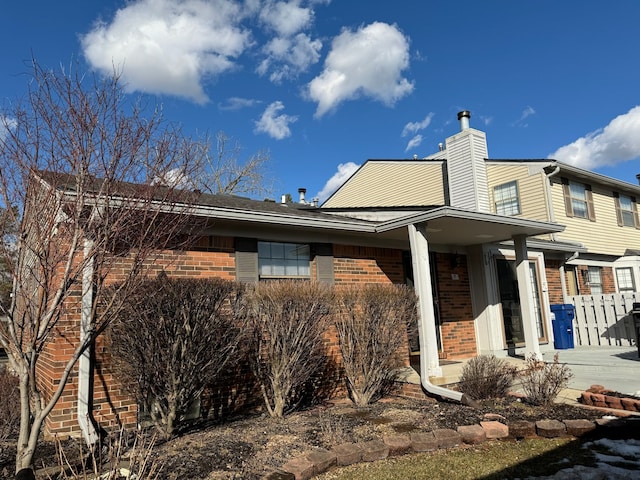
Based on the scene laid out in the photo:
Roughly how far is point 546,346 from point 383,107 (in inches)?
488

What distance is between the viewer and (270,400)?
5.98m

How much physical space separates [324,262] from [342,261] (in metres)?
0.43

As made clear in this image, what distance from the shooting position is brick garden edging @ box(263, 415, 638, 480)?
372 cm

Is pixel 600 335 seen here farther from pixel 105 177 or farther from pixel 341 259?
pixel 105 177

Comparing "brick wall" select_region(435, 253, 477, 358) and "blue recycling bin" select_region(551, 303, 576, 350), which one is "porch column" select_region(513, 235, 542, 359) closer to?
"brick wall" select_region(435, 253, 477, 358)

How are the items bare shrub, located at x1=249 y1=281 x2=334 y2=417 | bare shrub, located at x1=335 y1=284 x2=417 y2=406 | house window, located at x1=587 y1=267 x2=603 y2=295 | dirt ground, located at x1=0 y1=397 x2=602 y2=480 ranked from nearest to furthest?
dirt ground, located at x1=0 y1=397 x2=602 y2=480 → bare shrub, located at x1=249 y1=281 x2=334 y2=417 → bare shrub, located at x1=335 y1=284 x2=417 y2=406 → house window, located at x1=587 y1=267 x2=603 y2=295

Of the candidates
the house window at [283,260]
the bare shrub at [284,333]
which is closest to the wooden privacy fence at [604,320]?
the house window at [283,260]

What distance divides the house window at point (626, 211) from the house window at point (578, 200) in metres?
2.23

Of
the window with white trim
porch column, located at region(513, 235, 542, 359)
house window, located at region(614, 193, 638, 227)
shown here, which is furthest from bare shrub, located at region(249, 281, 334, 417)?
house window, located at region(614, 193, 638, 227)

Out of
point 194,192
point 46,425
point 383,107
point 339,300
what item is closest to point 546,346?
point 339,300

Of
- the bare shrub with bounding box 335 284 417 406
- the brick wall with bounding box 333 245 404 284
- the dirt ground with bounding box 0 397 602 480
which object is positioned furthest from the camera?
the brick wall with bounding box 333 245 404 284

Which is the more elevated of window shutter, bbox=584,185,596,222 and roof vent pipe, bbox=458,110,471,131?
roof vent pipe, bbox=458,110,471,131

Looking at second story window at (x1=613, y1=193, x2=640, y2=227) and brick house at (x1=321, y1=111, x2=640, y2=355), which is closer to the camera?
brick house at (x1=321, y1=111, x2=640, y2=355)

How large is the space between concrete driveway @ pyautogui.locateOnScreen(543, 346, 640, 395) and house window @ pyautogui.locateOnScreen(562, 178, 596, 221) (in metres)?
5.58
